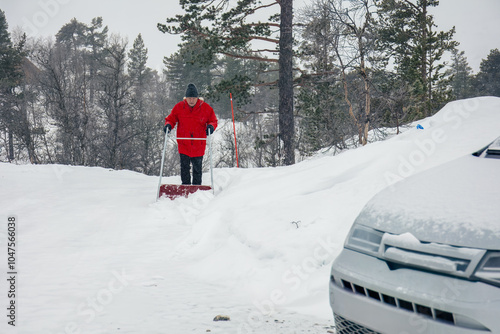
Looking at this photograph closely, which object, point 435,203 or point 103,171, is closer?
point 435,203

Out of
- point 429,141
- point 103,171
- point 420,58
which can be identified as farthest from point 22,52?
point 429,141

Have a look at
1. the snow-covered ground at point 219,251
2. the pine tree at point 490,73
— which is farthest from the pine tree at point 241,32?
the pine tree at point 490,73

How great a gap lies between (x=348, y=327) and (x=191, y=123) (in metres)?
6.48

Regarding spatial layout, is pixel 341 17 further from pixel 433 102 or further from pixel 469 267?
pixel 469 267

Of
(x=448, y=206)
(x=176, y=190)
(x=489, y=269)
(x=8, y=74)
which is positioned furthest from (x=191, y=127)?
(x=8, y=74)

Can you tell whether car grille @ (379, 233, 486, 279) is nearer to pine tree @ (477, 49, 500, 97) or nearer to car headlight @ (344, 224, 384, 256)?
car headlight @ (344, 224, 384, 256)

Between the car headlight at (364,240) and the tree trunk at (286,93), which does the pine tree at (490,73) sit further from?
→ the car headlight at (364,240)

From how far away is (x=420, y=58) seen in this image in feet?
71.3

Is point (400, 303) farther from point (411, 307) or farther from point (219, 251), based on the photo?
point (219, 251)

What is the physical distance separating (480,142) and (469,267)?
299 centimetres

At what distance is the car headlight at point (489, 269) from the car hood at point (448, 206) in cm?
3

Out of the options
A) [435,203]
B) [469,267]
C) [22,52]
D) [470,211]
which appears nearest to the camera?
[469,267]

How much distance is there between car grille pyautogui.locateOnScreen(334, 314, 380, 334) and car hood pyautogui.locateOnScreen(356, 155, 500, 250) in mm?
458

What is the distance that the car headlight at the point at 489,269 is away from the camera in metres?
1.41
